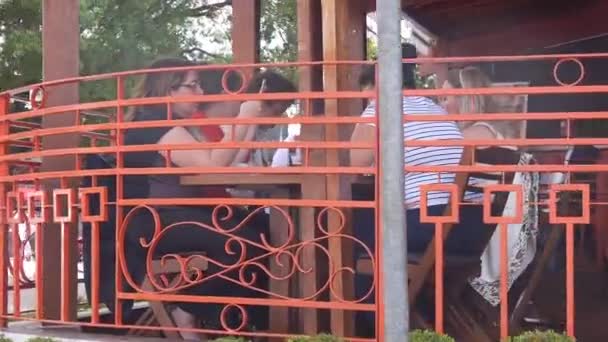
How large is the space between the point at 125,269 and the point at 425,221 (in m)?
1.34

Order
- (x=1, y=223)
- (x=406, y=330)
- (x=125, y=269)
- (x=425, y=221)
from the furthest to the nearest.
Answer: (x=1, y=223) < (x=125, y=269) < (x=425, y=221) < (x=406, y=330)

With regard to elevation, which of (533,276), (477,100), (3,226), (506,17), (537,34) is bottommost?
(533,276)

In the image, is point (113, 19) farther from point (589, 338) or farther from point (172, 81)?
point (589, 338)

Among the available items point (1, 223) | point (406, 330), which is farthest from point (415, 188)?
point (1, 223)

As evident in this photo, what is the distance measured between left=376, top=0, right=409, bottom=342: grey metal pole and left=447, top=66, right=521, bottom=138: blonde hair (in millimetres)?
2279

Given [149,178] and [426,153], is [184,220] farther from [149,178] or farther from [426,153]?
[426,153]

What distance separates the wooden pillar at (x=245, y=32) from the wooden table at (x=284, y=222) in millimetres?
1838

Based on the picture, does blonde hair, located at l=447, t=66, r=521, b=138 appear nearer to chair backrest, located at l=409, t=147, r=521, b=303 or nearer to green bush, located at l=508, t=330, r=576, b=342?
chair backrest, located at l=409, t=147, r=521, b=303

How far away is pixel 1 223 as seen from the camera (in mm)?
4555

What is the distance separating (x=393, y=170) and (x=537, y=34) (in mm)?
5139

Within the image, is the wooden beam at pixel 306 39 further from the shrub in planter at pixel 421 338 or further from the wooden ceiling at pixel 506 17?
the wooden ceiling at pixel 506 17

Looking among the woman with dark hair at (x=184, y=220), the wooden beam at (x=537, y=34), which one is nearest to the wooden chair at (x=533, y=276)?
the woman with dark hair at (x=184, y=220)

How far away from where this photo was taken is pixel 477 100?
17.4 feet

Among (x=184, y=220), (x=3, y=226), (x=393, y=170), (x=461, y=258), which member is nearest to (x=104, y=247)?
(x=3, y=226)
